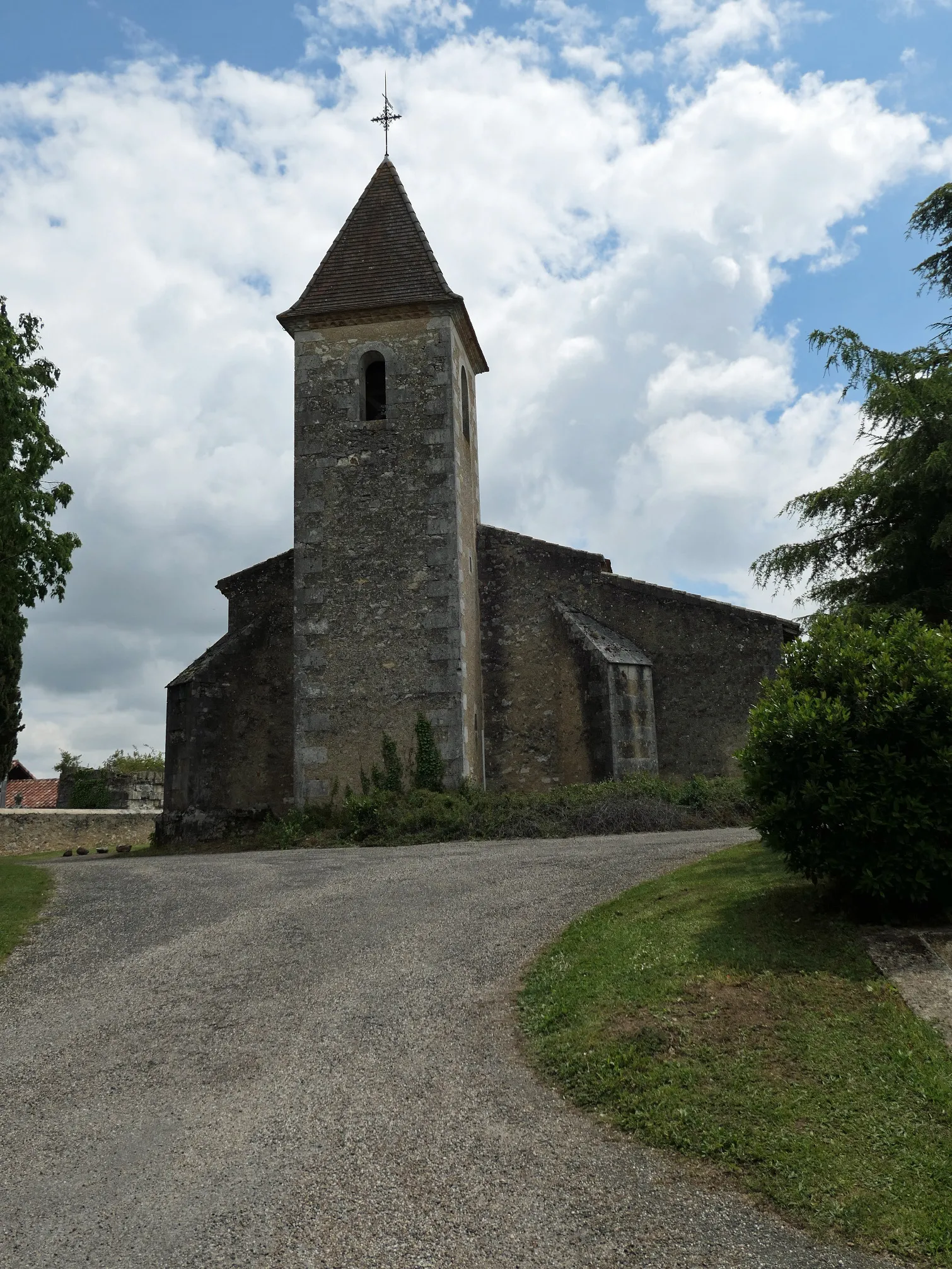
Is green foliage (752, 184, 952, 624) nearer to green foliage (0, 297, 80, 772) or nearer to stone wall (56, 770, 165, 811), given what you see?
green foliage (0, 297, 80, 772)

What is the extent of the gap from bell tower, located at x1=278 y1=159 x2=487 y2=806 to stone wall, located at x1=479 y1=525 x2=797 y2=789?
0.56 m

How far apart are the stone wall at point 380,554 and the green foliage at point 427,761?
0.17 m

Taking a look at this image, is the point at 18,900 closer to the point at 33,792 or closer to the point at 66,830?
the point at 66,830

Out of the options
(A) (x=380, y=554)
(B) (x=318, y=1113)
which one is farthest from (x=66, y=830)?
(B) (x=318, y=1113)

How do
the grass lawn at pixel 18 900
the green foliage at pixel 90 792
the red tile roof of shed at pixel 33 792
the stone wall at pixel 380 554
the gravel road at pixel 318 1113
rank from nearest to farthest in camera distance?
the gravel road at pixel 318 1113
the grass lawn at pixel 18 900
the stone wall at pixel 380 554
the green foliage at pixel 90 792
the red tile roof of shed at pixel 33 792

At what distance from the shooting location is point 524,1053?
598cm

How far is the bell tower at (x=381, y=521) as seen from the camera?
59.1 feet

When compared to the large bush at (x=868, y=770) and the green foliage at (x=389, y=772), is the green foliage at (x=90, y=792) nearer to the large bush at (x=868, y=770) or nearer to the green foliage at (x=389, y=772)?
the green foliage at (x=389, y=772)

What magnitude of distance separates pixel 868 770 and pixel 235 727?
14.7 m

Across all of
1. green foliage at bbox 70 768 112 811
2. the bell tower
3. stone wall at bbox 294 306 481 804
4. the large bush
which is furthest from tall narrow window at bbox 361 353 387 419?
green foliage at bbox 70 768 112 811

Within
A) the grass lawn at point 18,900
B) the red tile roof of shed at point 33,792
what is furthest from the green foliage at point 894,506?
the red tile roof of shed at point 33,792

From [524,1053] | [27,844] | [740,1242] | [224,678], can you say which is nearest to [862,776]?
[524,1053]

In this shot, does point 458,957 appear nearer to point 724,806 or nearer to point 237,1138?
point 237,1138

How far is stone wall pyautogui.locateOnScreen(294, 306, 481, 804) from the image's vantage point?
59.0 feet
